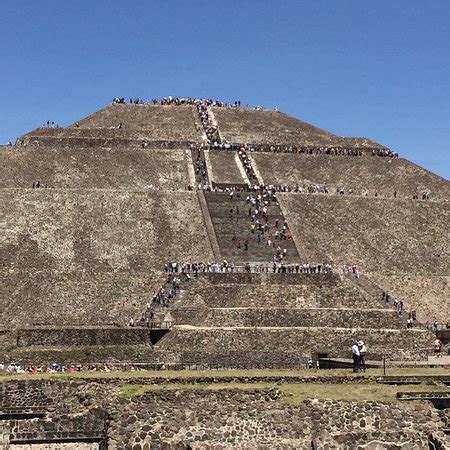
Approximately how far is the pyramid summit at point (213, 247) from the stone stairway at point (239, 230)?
0.37 ft

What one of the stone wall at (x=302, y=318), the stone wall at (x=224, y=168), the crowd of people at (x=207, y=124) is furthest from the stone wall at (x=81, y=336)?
the crowd of people at (x=207, y=124)

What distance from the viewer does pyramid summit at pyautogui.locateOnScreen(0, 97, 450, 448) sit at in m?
28.1

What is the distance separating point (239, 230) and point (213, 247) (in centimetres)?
312

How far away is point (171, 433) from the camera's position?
13.5 m

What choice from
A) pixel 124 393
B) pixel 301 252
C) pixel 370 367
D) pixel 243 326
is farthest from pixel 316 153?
pixel 124 393

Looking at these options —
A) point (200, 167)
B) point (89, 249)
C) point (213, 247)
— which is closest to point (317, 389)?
point (89, 249)

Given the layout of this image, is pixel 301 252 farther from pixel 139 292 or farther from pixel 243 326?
pixel 243 326

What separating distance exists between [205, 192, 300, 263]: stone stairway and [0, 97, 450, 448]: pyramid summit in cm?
11

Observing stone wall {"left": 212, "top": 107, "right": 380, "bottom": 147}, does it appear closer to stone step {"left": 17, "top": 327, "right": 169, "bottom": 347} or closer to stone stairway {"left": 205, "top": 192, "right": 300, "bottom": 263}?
stone stairway {"left": 205, "top": 192, "right": 300, "bottom": 263}

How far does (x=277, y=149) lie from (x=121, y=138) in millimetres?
10379

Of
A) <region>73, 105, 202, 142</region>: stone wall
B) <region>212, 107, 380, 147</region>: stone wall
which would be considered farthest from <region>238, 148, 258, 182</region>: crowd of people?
<region>73, 105, 202, 142</region>: stone wall

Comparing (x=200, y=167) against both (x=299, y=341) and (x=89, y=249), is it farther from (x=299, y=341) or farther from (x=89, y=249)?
(x=299, y=341)

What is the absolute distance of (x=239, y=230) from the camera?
43.9 meters

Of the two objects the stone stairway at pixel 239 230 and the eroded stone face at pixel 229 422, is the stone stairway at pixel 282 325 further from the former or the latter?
the eroded stone face at pixel 229 422
